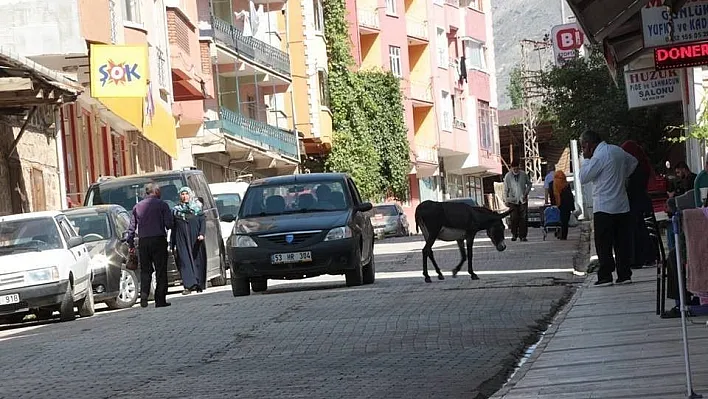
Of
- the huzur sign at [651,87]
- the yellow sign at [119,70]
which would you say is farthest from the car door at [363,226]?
the yellow sign at [119,70]

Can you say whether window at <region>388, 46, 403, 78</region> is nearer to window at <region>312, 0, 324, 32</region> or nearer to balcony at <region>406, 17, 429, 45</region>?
balcony at <region>406, 17, 429, 45</region>

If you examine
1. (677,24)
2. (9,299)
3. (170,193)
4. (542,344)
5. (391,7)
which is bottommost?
(542,344)

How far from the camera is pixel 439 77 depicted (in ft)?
307

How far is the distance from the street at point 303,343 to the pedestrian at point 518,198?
552 inches

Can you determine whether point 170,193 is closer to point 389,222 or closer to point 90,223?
point 90,223

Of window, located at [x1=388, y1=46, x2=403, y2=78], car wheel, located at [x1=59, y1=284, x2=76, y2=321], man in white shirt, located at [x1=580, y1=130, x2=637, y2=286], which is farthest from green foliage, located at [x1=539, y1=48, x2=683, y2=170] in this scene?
window, located at [x1=388, y1=46, x2=403, y2=78]

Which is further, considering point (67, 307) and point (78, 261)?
point (78, 261)

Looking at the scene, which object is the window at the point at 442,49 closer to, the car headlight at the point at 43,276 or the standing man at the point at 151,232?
the standing man at the point at 151,232

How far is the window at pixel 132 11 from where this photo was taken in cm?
4856

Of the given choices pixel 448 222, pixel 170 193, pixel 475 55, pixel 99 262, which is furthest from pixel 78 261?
pixel 475 55

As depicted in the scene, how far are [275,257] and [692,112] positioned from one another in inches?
402

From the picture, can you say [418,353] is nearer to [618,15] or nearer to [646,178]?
[618,15]

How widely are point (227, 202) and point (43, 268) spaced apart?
1518cm

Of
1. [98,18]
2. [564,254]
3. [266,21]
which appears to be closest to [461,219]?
[564,254]
